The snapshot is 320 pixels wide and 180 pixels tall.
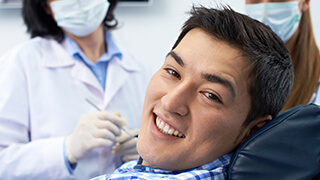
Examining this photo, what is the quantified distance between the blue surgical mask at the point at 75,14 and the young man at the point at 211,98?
749 millimetres

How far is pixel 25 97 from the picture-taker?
135 centimetres

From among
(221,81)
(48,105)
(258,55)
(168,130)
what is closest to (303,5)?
(258,55)

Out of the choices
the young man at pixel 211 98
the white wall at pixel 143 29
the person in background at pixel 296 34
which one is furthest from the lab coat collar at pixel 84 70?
the white wall at pixel 143 29

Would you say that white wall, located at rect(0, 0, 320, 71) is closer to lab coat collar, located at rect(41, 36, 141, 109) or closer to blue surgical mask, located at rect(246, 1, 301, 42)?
lab coat collar, located at rect(41, 36, 141, 109)

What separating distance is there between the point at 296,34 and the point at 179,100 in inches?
37.6

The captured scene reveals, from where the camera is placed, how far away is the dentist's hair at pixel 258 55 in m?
0.85

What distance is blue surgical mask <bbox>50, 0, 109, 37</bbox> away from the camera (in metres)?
1.48

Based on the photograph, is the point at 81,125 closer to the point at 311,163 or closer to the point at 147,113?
the point at 147,113

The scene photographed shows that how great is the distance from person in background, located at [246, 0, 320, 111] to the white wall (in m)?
0.92

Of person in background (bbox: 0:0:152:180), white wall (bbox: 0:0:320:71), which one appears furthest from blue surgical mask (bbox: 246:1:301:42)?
white wall (bbox: 0:0:320:71)

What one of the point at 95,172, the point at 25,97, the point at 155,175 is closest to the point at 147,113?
the point at 155,175

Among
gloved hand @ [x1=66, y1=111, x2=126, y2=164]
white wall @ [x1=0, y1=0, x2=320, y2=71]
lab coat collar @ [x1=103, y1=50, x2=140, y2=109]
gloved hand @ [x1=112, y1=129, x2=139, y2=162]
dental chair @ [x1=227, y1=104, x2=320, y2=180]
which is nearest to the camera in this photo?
dental chair @ [x1=227, y1=104, x2=320, y2=180]

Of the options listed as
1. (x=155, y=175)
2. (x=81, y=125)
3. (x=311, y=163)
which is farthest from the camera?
(x=81, y=125)

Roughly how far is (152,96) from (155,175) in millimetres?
229
